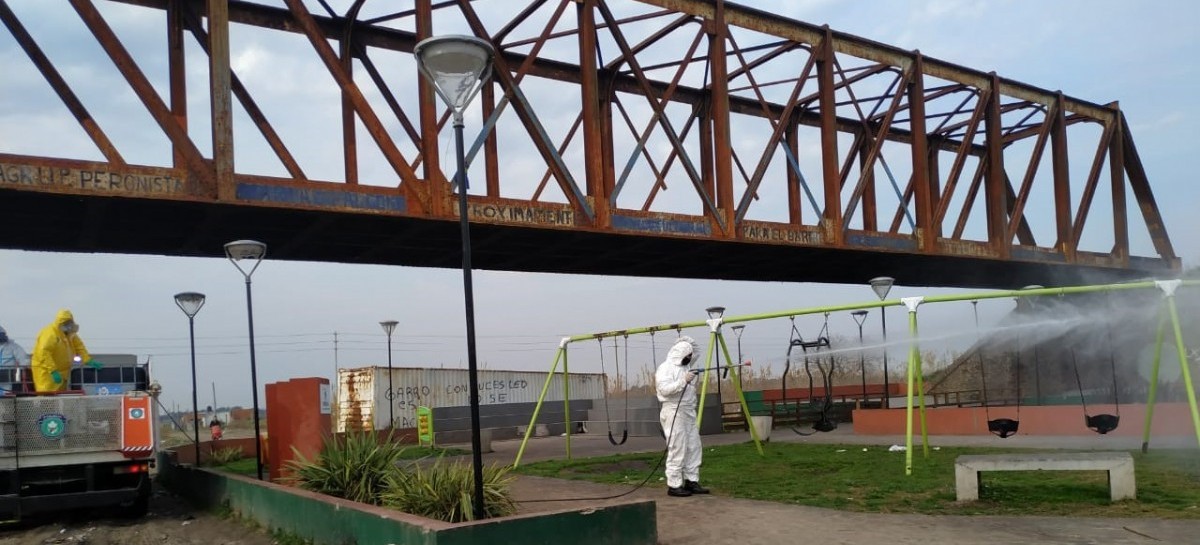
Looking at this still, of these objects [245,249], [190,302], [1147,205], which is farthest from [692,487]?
[1147,205]

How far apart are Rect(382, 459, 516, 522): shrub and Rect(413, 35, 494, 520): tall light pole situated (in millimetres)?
473

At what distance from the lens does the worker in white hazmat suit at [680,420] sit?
12.3m

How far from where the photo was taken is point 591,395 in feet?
155

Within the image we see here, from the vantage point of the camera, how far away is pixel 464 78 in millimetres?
8359

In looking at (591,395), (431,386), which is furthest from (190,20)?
(591,395)

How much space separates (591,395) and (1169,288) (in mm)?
35717

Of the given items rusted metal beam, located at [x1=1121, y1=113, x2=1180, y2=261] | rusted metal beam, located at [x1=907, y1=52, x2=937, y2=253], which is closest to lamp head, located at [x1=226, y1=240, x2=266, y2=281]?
rusted metal beam, located at [x1=907, y1=52, x2=937, y2=253]

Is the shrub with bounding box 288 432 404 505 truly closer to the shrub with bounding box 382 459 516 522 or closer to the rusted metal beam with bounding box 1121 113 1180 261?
the shrub with bounding box 382 459 516 522

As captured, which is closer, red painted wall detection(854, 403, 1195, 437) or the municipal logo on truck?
the municipal logo on truck

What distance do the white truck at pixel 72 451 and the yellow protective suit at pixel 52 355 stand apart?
0.88 m

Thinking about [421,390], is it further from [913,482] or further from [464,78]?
[464,78]

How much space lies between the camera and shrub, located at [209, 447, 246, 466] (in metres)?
25.0

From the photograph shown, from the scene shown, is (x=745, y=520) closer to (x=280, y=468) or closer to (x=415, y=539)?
(x=415, y=539)

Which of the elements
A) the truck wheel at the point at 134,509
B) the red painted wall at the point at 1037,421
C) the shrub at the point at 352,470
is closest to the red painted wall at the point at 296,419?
the shrub at the point at 352,470
